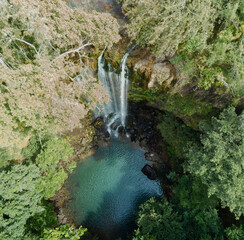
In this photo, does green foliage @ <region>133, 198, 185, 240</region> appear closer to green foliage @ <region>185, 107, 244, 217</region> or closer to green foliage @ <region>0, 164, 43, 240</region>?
green foliage @ <region>185, 107, 244, 217</region>

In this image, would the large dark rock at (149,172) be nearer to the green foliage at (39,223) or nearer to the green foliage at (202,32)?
the green foliage at (39,223)

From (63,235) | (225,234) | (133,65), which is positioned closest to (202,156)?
(225,234)

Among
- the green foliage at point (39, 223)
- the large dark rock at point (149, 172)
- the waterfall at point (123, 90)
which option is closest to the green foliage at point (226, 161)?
the large dark rock at point (149, 172)

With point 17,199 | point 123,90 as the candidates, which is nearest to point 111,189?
point 17,199

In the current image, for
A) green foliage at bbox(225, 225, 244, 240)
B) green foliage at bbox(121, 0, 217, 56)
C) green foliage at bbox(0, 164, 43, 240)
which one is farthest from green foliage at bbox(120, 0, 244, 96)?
green foliage at bbox(0, 164, 43, 240)

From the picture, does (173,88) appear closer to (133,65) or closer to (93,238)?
(133,65)

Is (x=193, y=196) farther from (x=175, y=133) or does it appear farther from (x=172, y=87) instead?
(x=172, y=87)
